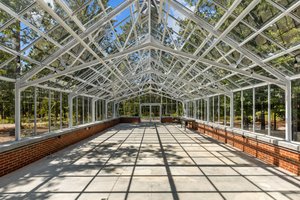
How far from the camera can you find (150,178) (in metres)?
5.03

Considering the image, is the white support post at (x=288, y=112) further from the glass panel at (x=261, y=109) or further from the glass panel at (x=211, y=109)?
the glass panel at (x=211, y=109)

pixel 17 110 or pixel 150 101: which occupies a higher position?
pixel 150 101

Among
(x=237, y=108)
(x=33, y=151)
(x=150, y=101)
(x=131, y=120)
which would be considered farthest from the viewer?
(x=150, y=101)

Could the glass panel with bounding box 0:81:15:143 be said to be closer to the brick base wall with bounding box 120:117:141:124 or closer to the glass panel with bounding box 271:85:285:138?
the glass panel with bounding box 271:85:285:138

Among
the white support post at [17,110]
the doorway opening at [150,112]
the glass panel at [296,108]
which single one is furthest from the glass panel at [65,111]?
the doorway opening at [150,112]

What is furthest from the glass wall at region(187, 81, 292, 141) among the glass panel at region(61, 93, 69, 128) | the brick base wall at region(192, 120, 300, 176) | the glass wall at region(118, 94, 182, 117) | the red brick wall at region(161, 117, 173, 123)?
the glass wall at region(118, 94, 182, 117)

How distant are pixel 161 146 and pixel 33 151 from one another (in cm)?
466

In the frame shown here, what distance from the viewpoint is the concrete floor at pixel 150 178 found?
4141 mm

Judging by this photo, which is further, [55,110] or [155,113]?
[155,113]

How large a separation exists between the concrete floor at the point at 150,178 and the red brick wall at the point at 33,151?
20 cm

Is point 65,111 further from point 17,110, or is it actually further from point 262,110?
point 262,110

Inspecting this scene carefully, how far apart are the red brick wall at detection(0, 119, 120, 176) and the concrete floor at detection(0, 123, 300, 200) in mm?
203

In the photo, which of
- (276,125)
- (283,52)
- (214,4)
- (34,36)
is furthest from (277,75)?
(34,36)

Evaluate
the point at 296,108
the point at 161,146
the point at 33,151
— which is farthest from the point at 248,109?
the point at 33,151
